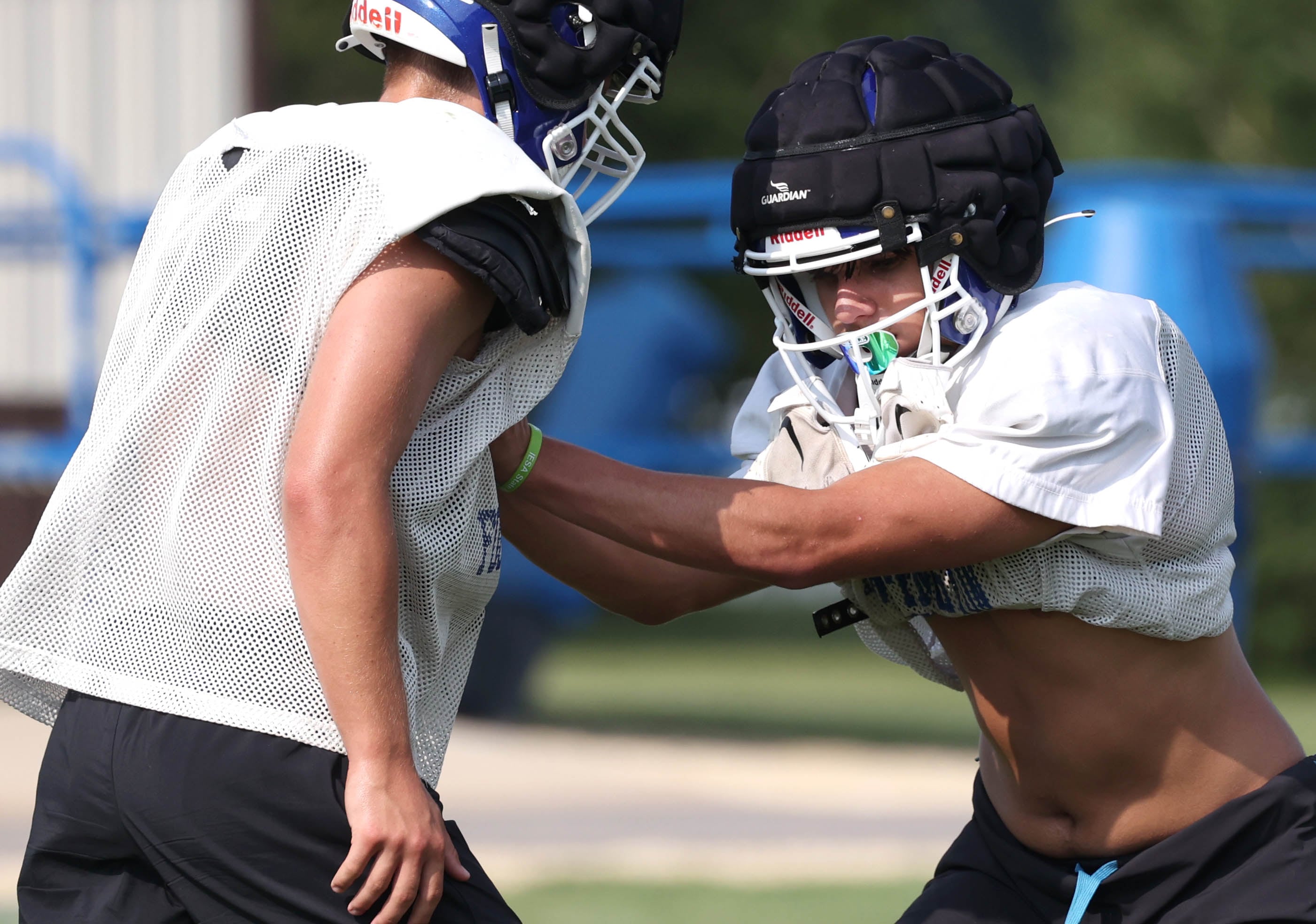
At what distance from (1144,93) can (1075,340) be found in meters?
14.6

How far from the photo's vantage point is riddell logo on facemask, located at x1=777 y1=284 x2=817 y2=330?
113 inches

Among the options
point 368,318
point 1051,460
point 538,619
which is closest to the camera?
point 368,318

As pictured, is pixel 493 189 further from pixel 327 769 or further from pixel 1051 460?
pixel 1051 460

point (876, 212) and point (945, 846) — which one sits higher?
point (876, 212)

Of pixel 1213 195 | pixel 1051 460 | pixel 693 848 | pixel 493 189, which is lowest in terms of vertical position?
pixel 693 848

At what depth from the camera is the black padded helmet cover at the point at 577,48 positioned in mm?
2373

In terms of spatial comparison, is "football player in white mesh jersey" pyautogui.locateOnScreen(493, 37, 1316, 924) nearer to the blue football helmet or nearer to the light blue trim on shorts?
the light blue trim on shorts

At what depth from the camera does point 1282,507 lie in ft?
48.7

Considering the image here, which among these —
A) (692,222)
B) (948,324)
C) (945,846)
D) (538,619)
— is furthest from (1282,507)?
(948,324)

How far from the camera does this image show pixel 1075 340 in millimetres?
2535

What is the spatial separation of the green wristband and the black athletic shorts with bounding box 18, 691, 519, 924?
0.55 meters

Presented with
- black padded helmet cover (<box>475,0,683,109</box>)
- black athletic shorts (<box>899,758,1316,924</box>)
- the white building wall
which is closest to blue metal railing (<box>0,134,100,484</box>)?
the white building wall

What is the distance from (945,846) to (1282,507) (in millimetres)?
9695

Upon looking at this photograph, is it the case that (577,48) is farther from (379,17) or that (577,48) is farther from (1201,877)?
(1201,877)
